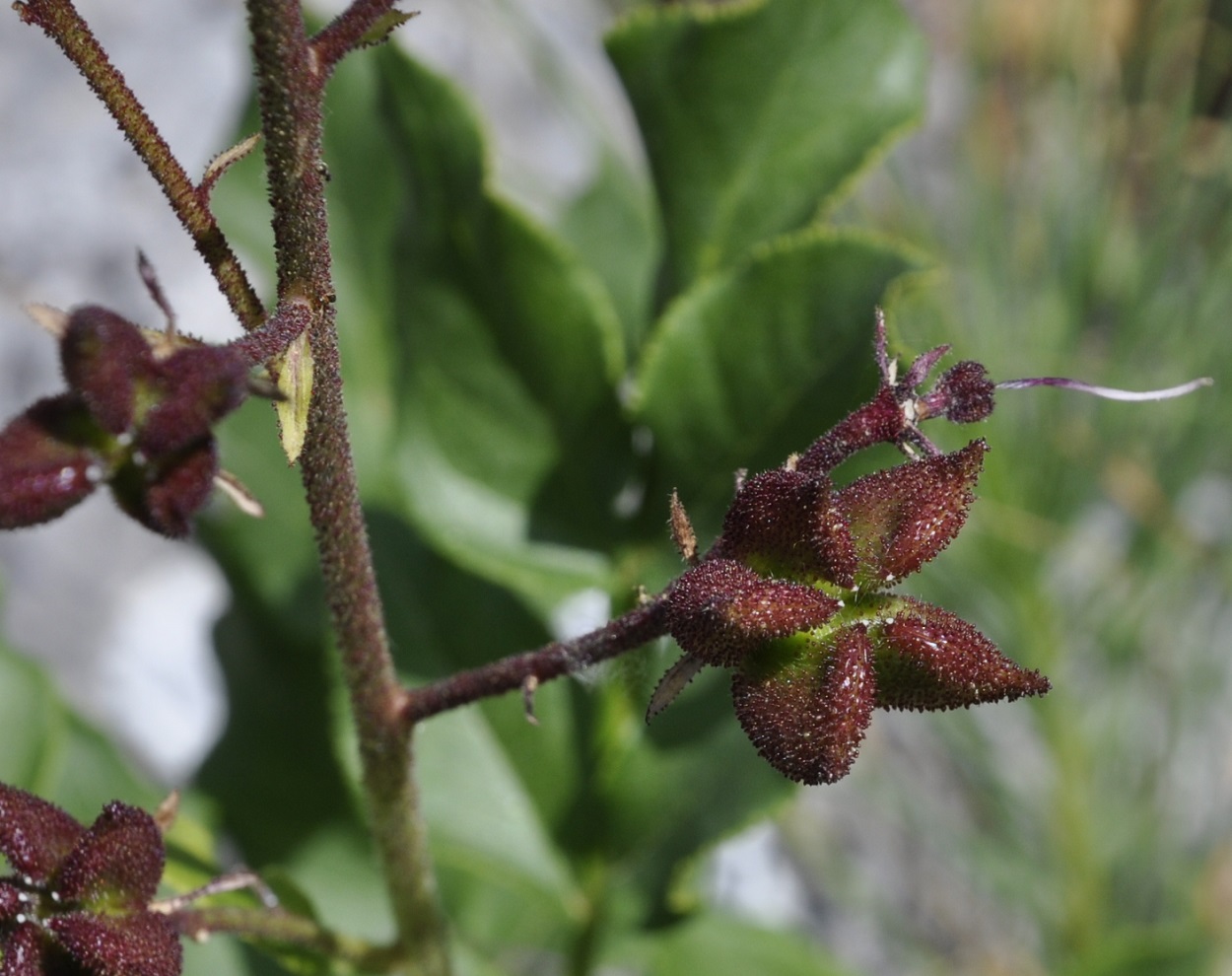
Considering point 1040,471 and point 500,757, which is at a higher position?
point 500,757

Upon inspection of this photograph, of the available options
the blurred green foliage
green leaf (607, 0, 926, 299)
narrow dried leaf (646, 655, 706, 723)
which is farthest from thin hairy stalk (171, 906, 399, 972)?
green leaf (607, 0, 926, 299)

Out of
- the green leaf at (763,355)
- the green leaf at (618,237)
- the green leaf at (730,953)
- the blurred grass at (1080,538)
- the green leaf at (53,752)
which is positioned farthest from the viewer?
the blurred grass at (1080,538)

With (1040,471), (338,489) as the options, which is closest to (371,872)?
(338,489)

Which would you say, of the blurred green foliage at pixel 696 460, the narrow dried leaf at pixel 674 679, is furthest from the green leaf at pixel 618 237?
the narrow dried leaf at pixel 674 679

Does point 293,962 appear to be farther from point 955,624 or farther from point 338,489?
point 955,624

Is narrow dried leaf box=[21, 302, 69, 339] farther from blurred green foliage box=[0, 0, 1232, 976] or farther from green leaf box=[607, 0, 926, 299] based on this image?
green leaf box=[607, 0, 926, 299]

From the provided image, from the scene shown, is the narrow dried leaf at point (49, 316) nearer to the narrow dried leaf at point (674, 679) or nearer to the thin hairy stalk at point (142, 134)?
the thin hairy stalk at point (142, 134)

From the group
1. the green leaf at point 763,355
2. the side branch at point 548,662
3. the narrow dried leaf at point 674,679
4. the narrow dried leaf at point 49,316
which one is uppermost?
the narrow dried leaf at point 49,316

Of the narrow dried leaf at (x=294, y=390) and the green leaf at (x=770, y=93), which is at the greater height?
the narrow dried leaf at (x=294, y=390)
